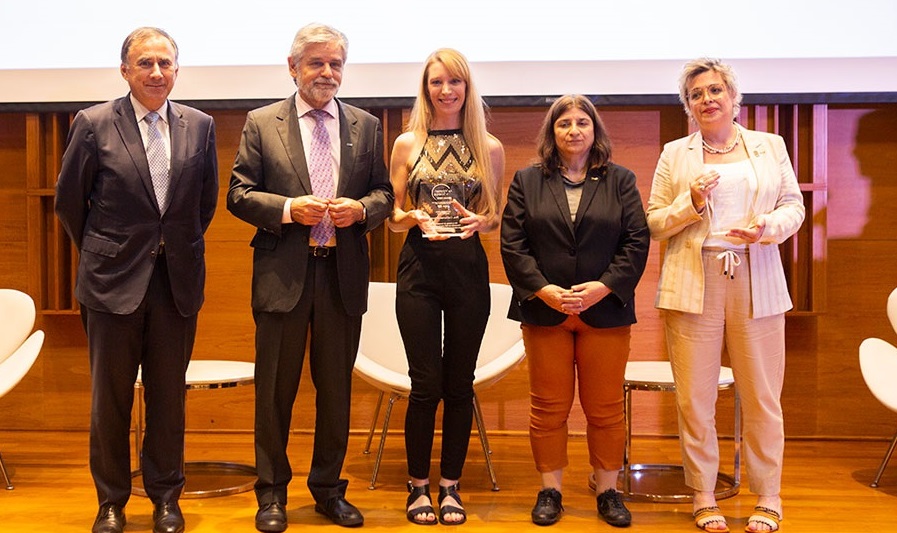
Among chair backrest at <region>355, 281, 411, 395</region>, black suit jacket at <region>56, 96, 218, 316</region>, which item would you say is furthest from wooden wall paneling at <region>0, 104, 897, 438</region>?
black suit jacket at <region>56, 96, 218, 316</region>

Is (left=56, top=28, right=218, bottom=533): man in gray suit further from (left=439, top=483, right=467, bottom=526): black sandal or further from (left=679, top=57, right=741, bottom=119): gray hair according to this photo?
(left=679, top=57, right=741, bottom=119): gray hair

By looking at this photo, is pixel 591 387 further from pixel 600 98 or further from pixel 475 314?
pixel 600 98

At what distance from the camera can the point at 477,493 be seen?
4.04 meters

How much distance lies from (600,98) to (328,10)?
4.97 feet

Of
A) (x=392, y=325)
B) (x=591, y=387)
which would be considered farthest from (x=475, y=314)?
(x=392, y=325)

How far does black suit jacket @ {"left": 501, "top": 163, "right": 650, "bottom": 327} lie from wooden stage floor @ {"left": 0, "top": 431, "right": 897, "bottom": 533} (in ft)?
2.75

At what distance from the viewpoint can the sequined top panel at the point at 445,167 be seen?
356 centimetres

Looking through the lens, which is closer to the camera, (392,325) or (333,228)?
(333,228)

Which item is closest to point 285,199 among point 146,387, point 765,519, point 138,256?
point 138,256

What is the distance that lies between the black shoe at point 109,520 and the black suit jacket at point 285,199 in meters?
0.90

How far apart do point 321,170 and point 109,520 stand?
150 centimetres

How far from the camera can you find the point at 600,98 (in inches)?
189

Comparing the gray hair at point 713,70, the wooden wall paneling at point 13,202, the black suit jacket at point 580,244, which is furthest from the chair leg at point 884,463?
the wooden wall paneling at point 13,202

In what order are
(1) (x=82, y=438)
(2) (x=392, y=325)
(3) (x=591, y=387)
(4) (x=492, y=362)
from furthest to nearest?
(1) (x=82, y=438) < (2) (x=392, y=325) < (4) (x=492, y=362) < (3) (x=591, y=387)
